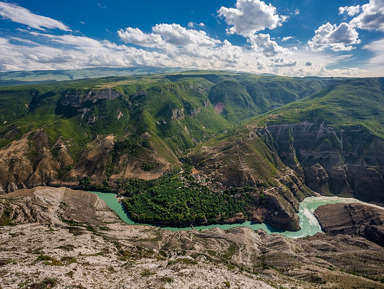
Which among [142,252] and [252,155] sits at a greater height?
[252,155]

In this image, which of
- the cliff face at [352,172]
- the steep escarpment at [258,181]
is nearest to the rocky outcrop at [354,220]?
the steep escarpment at [258,181]

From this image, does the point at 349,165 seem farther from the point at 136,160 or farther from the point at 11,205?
the point at 11,205

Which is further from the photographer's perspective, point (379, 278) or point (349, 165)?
point (349, 165)

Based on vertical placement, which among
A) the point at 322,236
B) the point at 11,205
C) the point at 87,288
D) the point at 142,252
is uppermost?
the point at 87,288

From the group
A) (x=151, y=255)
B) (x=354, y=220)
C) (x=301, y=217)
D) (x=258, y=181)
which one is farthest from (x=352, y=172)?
(x=151, y=255)

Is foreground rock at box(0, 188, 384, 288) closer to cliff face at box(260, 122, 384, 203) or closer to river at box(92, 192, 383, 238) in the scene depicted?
river at box(92, 192, 383, 238)

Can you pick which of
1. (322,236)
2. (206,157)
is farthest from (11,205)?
(322,236)

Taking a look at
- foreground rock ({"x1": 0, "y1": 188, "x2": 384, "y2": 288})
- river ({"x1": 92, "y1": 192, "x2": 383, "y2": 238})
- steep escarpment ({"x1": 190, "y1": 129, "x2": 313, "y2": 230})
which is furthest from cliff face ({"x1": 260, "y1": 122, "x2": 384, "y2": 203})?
foreground rock ({"x1": 0, "y1": 188, "x2": 384, "y2": 288})
